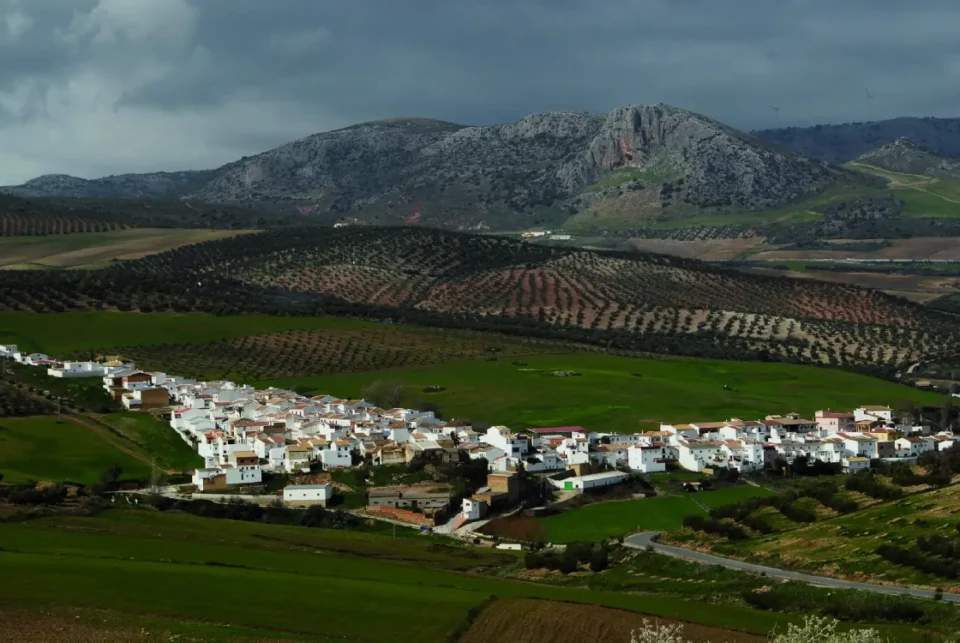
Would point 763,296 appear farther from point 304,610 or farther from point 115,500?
point 304,610

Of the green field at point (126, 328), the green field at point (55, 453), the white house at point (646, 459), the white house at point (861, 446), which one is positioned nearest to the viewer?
the green field at point (55, 453)

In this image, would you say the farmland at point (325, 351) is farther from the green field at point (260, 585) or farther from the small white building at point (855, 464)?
the green field at point (260, 585)

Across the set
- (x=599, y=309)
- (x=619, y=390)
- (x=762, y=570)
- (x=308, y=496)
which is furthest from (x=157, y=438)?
(x=599, y=309)

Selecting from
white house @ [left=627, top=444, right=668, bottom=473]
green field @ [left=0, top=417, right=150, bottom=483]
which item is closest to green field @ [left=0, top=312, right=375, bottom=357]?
green field @ [left=0, top=417, right=150, bottom=483]

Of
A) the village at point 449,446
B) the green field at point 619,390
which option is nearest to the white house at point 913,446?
the village at point 449,446

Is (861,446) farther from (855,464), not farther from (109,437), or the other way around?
(109,437)

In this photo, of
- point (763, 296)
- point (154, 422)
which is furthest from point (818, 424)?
point (763, 296)
